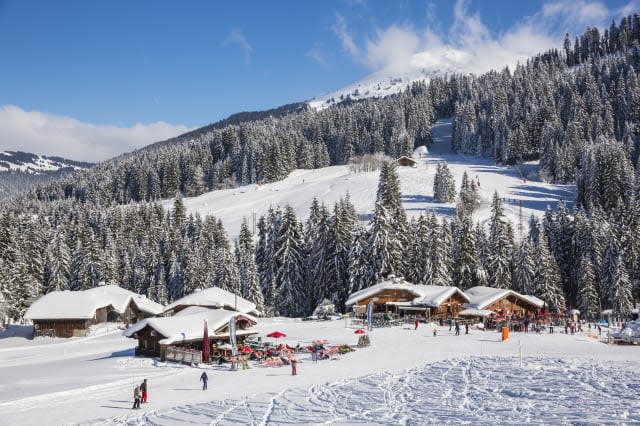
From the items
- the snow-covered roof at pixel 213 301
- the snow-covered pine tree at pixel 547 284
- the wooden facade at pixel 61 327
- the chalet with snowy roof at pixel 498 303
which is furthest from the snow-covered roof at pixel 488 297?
the wooden facade at pixel 61 327

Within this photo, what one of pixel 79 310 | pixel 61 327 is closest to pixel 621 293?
pixel 79 310

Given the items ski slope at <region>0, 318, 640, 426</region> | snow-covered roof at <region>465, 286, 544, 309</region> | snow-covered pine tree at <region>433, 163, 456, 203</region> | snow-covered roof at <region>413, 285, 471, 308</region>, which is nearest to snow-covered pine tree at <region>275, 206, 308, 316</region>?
snow-covered roof at <region>413, 285, 471, 308</region>

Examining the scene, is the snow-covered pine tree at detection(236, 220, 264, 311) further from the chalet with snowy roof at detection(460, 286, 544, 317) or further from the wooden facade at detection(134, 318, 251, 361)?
the wooden facade at detection(134, 318, 251, 361)

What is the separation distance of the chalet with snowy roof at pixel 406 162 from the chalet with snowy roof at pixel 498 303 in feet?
Result: 251

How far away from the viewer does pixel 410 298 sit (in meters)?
54.8

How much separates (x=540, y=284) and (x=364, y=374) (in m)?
37.9

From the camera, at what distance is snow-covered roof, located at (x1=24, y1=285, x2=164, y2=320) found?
177 feet

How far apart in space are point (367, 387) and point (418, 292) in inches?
1107

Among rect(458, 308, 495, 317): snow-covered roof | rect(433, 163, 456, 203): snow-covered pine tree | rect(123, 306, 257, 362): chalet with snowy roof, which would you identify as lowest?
rect(123, 306, 257, 362): chalet with snowy roof

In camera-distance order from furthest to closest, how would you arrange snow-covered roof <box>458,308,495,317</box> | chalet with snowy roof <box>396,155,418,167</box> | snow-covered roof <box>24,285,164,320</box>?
chalet with snowy roof <box>396,155,418,167</box>
snow-covered roof <box>24,285,164,320</box>
snow-covered roof <box>458,308,495,317</box>

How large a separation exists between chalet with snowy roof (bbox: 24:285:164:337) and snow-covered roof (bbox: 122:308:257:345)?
1914cm

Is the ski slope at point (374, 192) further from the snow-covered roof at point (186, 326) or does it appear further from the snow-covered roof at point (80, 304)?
the snow-covered roof at point (186, 326)

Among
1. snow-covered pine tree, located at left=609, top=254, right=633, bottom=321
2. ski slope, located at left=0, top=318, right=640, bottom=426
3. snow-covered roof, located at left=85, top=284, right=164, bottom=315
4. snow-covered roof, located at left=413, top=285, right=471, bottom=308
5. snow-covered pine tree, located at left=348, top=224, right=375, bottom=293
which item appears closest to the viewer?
ski slope, located at left=0, top=318, right=640, bottom=426

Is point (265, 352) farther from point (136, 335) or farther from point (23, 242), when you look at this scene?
point (23, 242)
